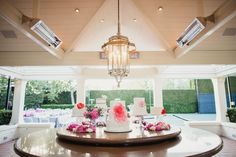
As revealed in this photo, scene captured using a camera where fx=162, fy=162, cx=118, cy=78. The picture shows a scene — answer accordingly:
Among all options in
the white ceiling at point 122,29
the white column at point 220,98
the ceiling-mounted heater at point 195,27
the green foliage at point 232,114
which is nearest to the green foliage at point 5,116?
the white ceiling at point 122,29

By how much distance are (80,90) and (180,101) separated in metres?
7.89

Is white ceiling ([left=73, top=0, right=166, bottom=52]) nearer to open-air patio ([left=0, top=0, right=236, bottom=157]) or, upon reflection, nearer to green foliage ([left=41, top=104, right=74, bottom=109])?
open-air patio ([left=0, top=0, right=236, bottom=157])

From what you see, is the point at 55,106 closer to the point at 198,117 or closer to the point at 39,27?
the point at 39,27

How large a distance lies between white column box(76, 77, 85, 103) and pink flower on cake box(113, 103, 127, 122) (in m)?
4.46

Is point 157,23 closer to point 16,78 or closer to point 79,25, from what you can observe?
point 79,25

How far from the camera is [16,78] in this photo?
6289mm

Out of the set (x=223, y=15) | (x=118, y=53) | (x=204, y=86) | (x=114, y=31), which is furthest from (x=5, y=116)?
(x=204, y=86)

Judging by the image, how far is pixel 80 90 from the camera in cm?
616

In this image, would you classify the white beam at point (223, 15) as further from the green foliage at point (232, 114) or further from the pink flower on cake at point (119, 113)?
the green foliage at point (232, 114)

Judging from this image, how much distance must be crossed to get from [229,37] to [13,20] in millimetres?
4515

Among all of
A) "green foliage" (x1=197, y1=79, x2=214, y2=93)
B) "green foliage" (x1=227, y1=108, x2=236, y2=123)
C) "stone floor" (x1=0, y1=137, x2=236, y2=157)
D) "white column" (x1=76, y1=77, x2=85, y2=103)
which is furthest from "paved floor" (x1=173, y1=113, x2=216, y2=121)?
"white column" (x1=76, y1=77, x2=85, y2=103)

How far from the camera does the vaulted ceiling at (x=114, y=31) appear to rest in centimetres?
331

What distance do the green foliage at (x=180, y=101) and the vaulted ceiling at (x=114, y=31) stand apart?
22.6ft

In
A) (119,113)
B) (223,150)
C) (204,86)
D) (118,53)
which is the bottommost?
(223,150)
